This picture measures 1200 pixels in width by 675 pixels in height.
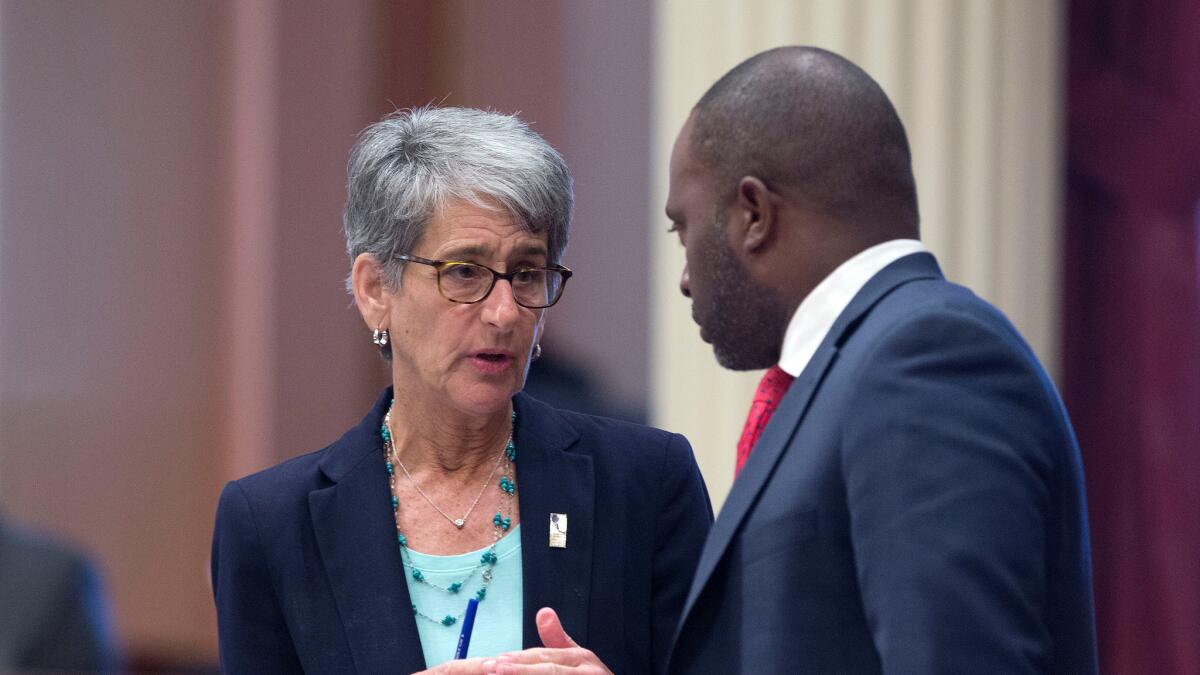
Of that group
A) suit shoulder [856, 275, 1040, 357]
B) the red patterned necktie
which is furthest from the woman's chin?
suit shoulder [856, 275, 1040, 357]

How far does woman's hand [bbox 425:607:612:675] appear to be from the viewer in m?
1.62

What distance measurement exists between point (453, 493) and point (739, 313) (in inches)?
22.9

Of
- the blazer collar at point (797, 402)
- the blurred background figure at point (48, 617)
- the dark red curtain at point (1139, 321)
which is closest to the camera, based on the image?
the blazer collar at point (797, 402)

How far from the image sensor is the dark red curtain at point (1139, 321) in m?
3.37

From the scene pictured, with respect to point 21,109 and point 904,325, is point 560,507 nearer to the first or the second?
point 904,325

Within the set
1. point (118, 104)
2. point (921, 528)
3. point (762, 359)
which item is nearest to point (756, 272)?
point (762, 359)

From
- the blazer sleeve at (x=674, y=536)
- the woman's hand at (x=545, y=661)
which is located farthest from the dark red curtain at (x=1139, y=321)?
the woman's hand at (x=545, y=661)

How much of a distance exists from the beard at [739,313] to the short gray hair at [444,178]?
39 centimetres

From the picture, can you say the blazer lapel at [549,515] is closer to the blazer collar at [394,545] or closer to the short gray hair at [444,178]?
the blazer collar at [394,545]

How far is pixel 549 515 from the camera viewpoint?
1.90 meters

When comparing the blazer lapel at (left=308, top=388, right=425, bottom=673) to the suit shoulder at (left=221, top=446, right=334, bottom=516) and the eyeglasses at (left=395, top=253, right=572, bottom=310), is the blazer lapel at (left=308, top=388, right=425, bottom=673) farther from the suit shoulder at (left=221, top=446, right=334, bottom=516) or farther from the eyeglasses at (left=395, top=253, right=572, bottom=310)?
the eyeglasses at (left=395, top=253, right=572, bottom=310)

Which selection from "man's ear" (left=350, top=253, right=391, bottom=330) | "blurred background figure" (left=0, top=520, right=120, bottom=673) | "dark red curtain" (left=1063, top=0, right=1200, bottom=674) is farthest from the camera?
"blurred background figure" (left=0, top=520, right=120, bottom=673)

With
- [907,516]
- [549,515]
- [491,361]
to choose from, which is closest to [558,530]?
[549,515]

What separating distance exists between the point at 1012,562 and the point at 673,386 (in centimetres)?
190
